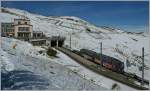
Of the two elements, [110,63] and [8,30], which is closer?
[110,63]

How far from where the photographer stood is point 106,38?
53.6 metres

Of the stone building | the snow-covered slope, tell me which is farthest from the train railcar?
the stone building

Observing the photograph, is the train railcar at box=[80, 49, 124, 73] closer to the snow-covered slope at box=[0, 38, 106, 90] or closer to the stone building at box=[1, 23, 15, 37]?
the snow-covered slope at box=[0, 38, 106, 90]

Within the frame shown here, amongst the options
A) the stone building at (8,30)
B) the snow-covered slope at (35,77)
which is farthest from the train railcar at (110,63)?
the stone building at (8,30)

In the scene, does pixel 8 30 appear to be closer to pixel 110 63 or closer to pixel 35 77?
pixel 110 63

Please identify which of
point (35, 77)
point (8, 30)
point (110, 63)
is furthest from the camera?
point (8, 30)

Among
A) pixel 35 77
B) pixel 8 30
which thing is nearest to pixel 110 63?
pixel 35 77

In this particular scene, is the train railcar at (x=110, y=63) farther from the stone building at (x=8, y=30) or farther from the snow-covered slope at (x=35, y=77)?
the stone building at (x=8, y=30)

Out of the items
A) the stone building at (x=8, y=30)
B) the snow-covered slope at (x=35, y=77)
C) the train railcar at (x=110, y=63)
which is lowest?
the train railcar at (x=110, y=63)

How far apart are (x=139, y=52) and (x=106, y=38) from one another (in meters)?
12.2

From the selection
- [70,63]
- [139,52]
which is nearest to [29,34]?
[70,63]

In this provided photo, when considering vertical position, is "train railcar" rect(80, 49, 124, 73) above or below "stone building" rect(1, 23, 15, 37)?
below

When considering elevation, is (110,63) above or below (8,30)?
below

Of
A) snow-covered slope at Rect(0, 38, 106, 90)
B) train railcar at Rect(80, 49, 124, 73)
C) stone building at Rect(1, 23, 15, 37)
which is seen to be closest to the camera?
snow-covered slope at Rect(0, 38, 106, 90)
